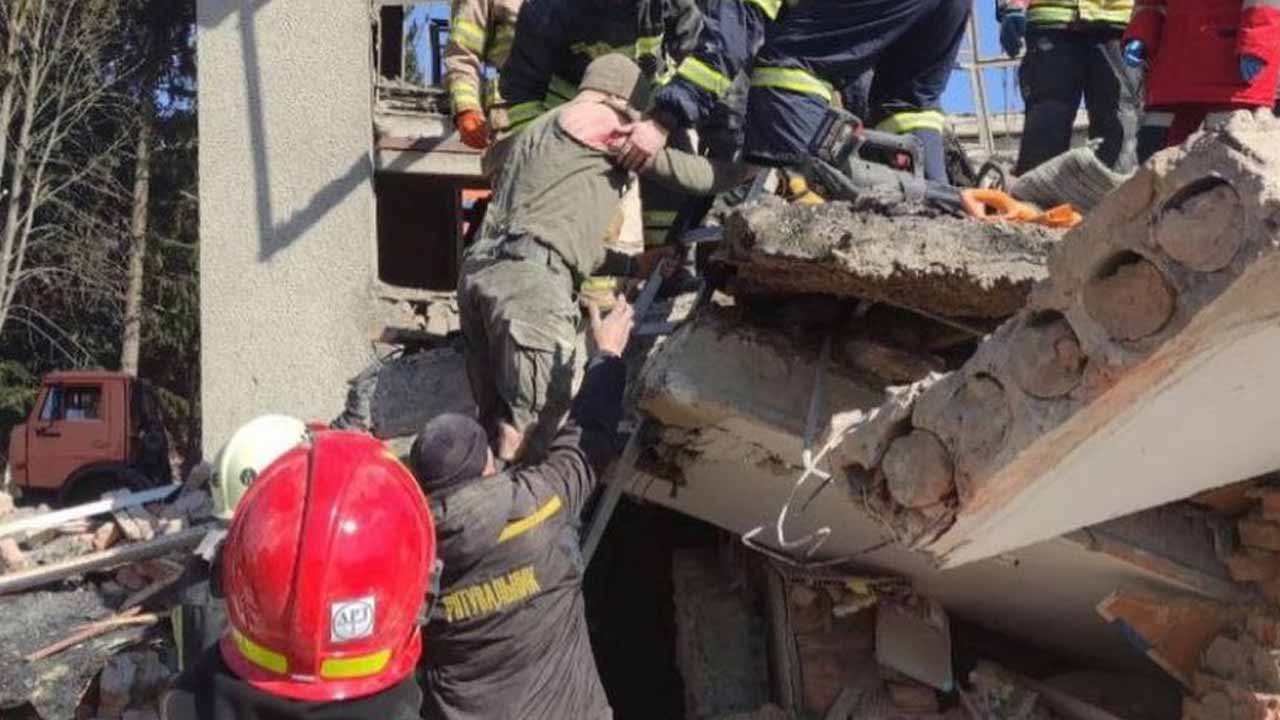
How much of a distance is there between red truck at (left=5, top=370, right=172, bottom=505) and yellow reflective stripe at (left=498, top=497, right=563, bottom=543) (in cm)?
1057

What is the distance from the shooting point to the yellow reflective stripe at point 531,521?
121 inches

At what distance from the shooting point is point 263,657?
1989 millimetres

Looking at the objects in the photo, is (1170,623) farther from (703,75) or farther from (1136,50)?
(703,75)

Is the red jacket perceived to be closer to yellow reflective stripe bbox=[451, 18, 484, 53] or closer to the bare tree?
yellow reflective stripe bbox=[451, 18, 484, 53]

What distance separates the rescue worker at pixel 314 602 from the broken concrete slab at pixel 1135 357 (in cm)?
107

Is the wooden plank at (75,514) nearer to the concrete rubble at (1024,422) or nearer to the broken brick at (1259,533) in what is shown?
the concrete rubble at (1024,422)

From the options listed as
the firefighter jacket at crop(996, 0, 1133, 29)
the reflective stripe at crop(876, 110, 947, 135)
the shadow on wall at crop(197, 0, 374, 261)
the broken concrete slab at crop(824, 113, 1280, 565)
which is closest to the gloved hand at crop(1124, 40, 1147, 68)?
the reflective stripe at crop(876, 110, 947, 135)

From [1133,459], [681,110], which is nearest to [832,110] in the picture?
[681,110]

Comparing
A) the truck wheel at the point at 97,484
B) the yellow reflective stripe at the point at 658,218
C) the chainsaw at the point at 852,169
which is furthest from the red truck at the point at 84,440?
the chainsaw at the point at 852,169

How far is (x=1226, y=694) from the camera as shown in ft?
11.9

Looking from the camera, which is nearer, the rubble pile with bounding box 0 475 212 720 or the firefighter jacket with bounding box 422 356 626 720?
the firefighter jacket with bounding box 422 356 626 720

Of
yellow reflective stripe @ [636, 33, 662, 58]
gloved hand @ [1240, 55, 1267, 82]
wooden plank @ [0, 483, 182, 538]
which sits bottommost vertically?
wooden plank @ [0, 483, 182, 538]

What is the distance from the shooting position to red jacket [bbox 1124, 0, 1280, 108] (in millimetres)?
4039

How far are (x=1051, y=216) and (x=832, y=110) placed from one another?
2.97 feet
